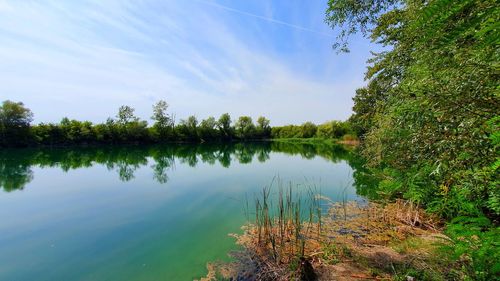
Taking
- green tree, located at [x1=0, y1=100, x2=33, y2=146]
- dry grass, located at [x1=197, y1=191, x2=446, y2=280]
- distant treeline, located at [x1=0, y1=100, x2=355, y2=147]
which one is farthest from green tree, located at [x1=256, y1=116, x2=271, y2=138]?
dry grass, located at [x1=197, y1=191, x2=446, y2=280]

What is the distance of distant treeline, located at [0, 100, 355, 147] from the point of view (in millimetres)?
38438

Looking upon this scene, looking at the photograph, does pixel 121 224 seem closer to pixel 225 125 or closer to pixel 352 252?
pixel 352 252

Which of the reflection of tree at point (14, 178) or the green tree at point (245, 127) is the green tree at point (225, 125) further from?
the reflection of tree at point (14, 178)

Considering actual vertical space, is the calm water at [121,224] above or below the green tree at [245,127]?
below

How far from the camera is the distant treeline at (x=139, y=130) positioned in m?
38.4

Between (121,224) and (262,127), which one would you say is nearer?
(121,224)

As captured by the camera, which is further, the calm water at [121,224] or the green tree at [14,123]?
the green tree at [14,123]

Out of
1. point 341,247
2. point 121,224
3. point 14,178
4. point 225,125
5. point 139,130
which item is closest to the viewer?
point 341,247

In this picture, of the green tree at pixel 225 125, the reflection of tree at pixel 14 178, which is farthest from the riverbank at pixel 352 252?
the green tree at pixel 225 125

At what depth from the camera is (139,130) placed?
1948 inches

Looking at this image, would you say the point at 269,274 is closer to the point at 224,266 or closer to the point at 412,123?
the point at 224,266

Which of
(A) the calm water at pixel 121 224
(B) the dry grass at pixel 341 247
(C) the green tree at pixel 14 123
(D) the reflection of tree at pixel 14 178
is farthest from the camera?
(C) the green tree at pixel 14 123

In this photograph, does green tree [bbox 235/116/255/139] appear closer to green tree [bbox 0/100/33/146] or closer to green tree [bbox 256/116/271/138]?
green tree [bbox 256/116/271/138]

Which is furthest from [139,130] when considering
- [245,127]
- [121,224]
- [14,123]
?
[121,224]
